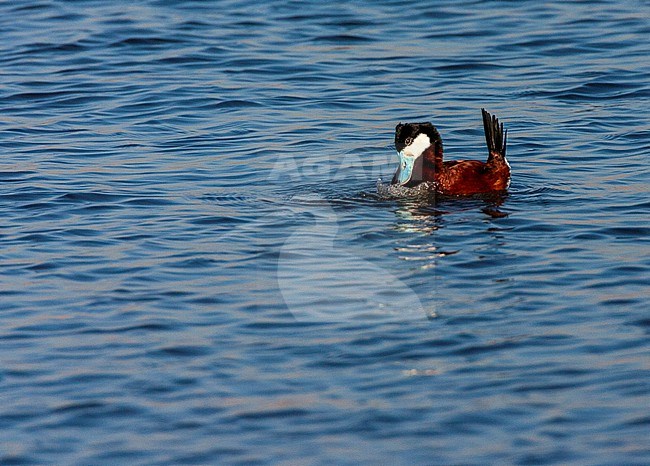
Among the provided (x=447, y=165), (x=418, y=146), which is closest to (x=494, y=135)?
(x=447, y=165)

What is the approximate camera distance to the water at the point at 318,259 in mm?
5871

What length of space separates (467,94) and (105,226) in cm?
619

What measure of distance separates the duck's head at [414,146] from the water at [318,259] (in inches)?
11.2

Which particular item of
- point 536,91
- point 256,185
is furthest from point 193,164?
point 536,91

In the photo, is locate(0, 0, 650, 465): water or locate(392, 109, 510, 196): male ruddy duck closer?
locate(0, 0, 650, 465): water

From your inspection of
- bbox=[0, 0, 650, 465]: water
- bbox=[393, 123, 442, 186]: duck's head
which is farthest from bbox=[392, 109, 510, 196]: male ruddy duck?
bbox=[0, 0, 650, 465]: water

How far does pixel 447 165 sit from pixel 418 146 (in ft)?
1.01

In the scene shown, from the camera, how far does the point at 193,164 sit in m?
11.6

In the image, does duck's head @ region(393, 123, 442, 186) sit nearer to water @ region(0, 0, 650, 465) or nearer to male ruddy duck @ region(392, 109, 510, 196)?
male ruddy duck @ region(392, 109, 510, 196)

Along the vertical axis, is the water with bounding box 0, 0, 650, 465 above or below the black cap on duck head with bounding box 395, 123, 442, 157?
below

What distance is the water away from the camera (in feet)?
19.3

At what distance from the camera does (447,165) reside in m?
10.5

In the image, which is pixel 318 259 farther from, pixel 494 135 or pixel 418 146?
pixel 494 135

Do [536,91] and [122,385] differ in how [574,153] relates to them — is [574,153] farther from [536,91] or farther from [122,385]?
[122,385]
